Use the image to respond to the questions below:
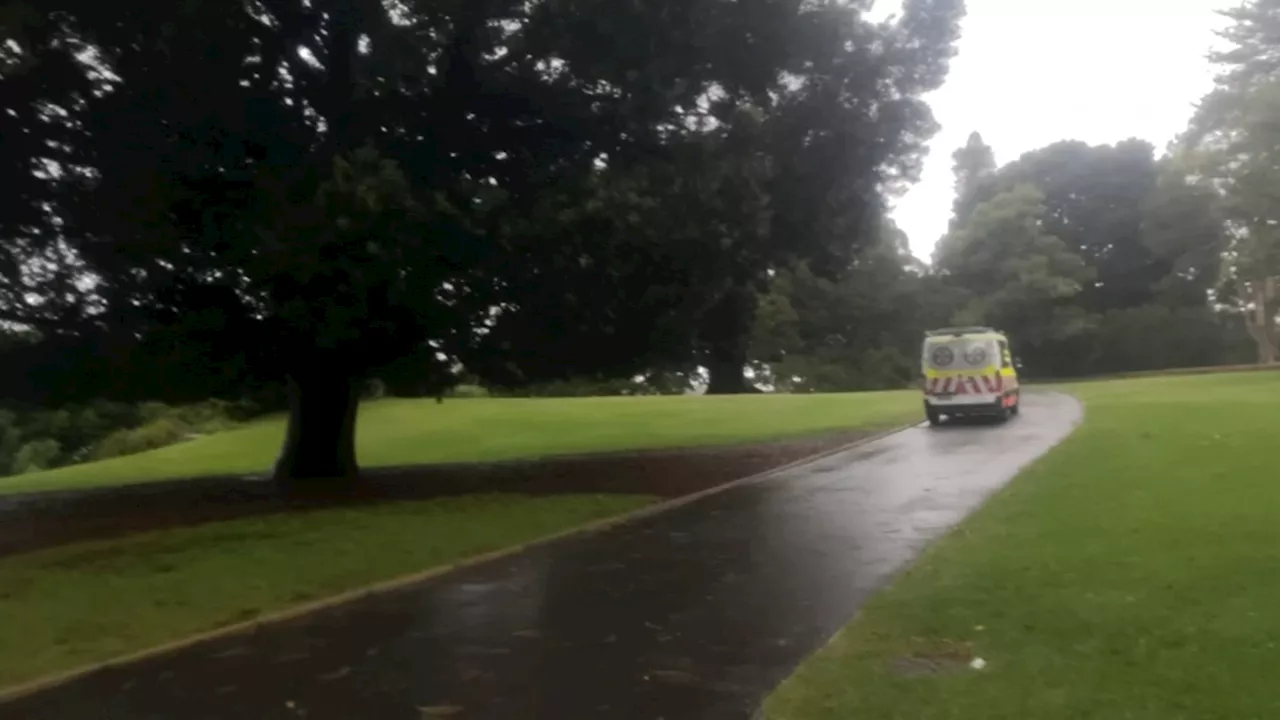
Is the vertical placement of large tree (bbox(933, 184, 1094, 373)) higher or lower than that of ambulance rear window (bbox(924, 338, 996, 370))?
higher

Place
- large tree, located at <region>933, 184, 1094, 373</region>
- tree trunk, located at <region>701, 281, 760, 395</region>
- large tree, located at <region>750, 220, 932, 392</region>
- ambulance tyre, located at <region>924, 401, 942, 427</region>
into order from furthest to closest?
large tree, located at <region>750, 220, 932, 392</region> < large tree, located at <region>933, 184, 1094, 373</region> < ambulance tyre, located at <region>924, 401, 942, 427</region> < tree trunk, located at <region>701, 281, 760, 395</region>

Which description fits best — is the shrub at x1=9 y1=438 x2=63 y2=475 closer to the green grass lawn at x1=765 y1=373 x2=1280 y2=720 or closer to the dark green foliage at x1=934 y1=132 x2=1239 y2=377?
the dark green foliage at x1=934 y1=132 x2=1239 y2=377

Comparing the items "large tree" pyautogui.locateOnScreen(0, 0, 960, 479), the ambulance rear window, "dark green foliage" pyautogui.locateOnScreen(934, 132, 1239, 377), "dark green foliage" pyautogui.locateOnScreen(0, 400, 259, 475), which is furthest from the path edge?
"dark green foliage" pyautogui.locateOnScreen(934, 132, 1239, 377)

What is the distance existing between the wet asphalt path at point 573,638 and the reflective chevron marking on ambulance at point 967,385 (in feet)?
40.5

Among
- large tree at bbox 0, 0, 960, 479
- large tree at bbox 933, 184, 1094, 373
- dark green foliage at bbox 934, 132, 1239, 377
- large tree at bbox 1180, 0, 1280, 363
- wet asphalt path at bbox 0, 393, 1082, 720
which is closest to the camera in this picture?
wet asphalt path at bbox 0, 393, 1082, 720

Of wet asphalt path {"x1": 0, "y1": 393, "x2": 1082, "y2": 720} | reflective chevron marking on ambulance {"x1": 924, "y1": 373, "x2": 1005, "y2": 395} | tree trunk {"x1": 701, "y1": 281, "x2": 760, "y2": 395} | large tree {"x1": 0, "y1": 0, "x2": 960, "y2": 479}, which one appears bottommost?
wet asphalt path {"x1": 0, "y1": 393, "x2": 1082, "y2": 720}

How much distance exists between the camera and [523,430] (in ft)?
99.5

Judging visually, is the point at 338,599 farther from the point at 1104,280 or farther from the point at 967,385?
the point at 1104,280

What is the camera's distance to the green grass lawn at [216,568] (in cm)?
784

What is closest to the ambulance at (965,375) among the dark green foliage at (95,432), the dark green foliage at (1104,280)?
the dark green foliage at (95,432)

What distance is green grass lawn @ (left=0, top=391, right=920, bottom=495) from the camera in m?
25.3

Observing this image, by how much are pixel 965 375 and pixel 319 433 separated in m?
13.4

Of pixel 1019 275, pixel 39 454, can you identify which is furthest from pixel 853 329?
pixel 39 454

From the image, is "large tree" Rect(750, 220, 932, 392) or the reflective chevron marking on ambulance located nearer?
the reflective chevron marking on ambulance
